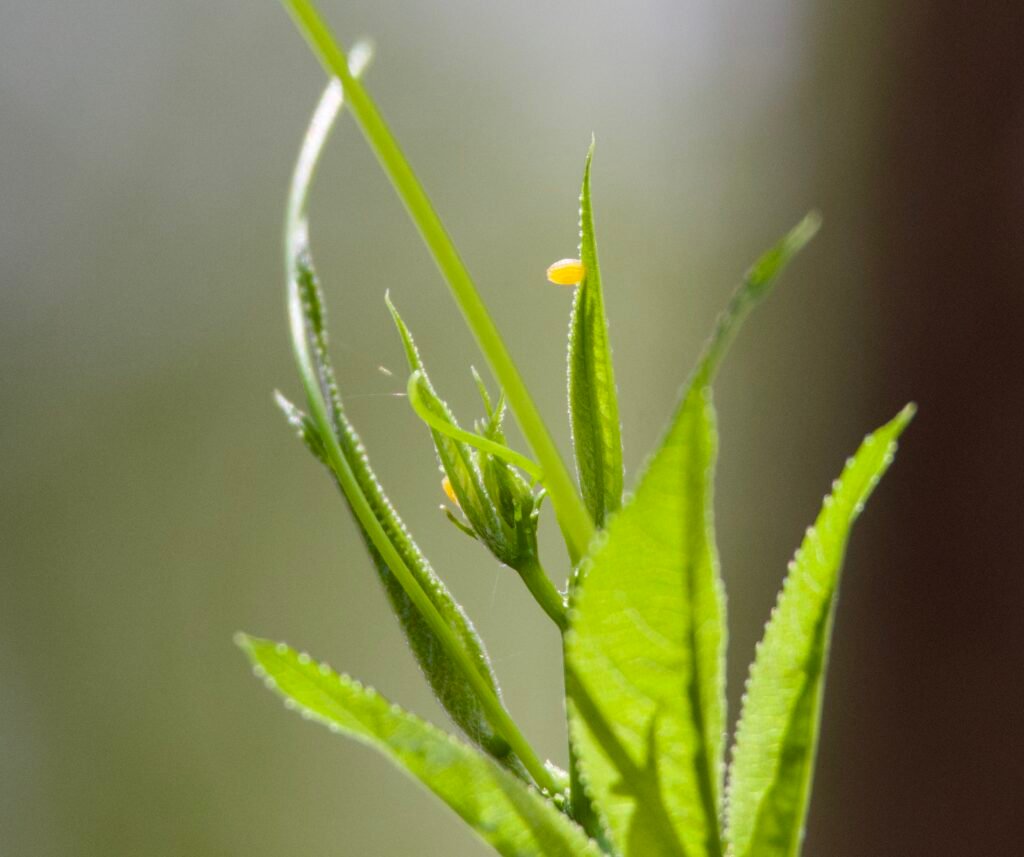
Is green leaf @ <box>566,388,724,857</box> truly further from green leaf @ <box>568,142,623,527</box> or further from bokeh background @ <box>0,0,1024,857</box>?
bokeh background @ <box>0,0,1024,857</box>

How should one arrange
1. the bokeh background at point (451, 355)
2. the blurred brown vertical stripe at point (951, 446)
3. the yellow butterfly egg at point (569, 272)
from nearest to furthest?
the yellow butterfly egg at point (569, 272), the bokeh background at point (451, 355), the blurred brown vertical stripe at point (951, 446)

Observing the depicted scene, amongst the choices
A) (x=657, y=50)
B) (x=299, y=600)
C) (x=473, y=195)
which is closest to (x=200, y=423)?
(x=299, y=600)

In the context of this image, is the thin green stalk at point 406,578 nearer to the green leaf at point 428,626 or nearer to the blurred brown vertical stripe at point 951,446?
the green leaf at point 428,626

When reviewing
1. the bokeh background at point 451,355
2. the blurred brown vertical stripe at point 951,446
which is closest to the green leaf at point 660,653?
the bokeh background at point 451,355

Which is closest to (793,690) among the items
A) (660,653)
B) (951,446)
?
(660,653)

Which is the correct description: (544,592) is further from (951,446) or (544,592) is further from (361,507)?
(951,446)

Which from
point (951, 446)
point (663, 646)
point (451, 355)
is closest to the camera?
point (663, 646)
